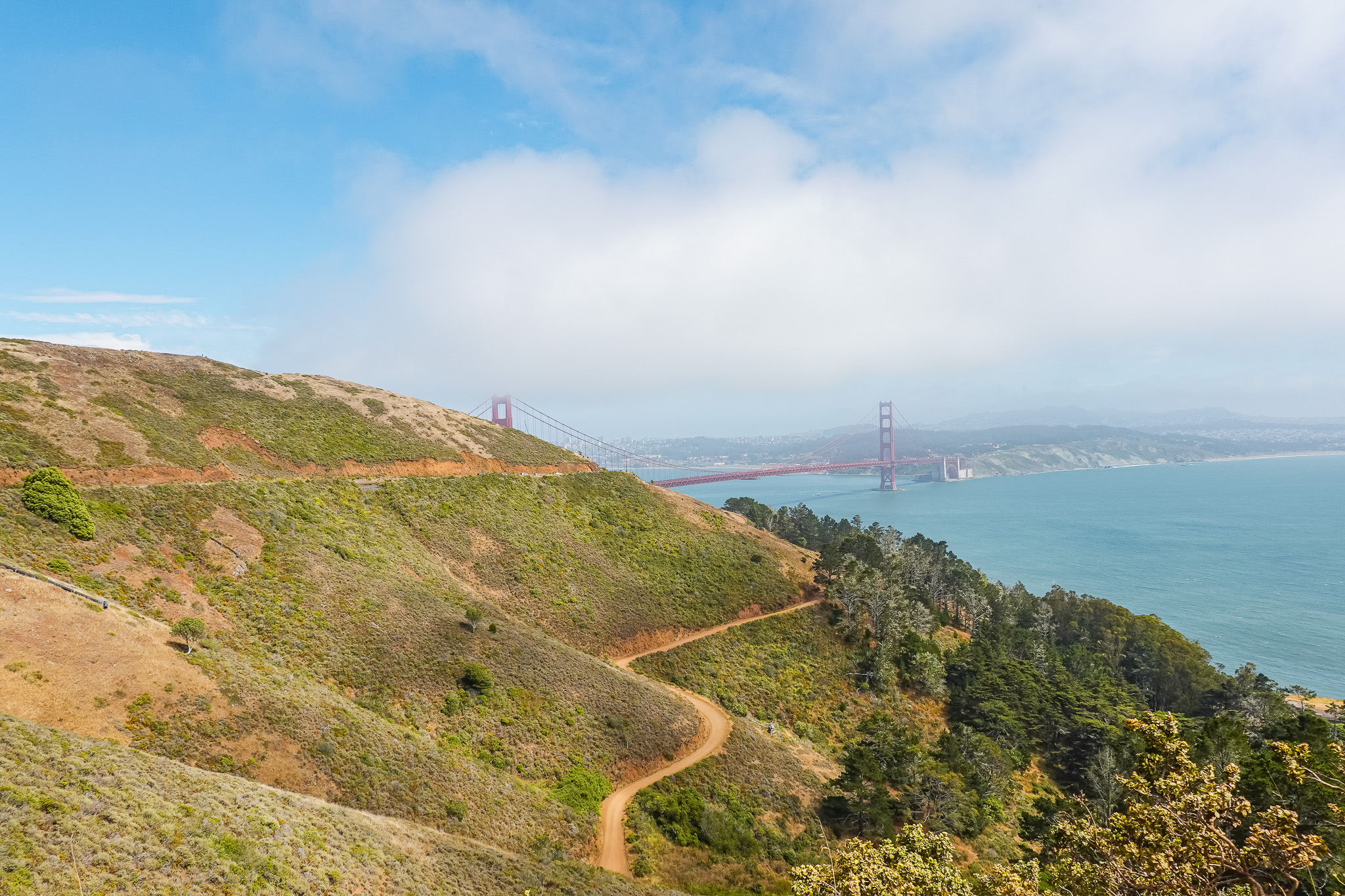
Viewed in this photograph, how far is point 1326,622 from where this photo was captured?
83125mm

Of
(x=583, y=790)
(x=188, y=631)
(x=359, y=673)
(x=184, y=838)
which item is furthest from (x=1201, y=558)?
(x=188, y=631)

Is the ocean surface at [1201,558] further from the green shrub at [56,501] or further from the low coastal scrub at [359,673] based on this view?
the green shrub at [56,501]

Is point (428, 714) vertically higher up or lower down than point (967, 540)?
higher up

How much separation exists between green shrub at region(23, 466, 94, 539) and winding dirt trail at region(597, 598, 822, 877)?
26.2 metres

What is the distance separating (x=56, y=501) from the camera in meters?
25.1

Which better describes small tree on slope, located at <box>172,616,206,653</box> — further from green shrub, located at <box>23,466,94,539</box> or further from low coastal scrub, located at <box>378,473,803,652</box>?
low coastal scrub, located at <box>378,473,803,652</box>

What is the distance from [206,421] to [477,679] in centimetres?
3379

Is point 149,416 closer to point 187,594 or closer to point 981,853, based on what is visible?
point 187,594

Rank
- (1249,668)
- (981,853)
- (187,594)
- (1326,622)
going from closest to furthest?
(187,594) < (981,853) < (1249,668) < (1326,622)

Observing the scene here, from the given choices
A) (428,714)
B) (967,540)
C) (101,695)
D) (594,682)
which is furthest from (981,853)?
(967,540)

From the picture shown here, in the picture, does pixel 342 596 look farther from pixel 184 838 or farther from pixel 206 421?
pixel 206 421

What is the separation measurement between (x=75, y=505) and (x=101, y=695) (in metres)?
12.4

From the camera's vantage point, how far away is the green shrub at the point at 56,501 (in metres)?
24.8

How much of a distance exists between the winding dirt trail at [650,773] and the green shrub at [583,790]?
54 cm
